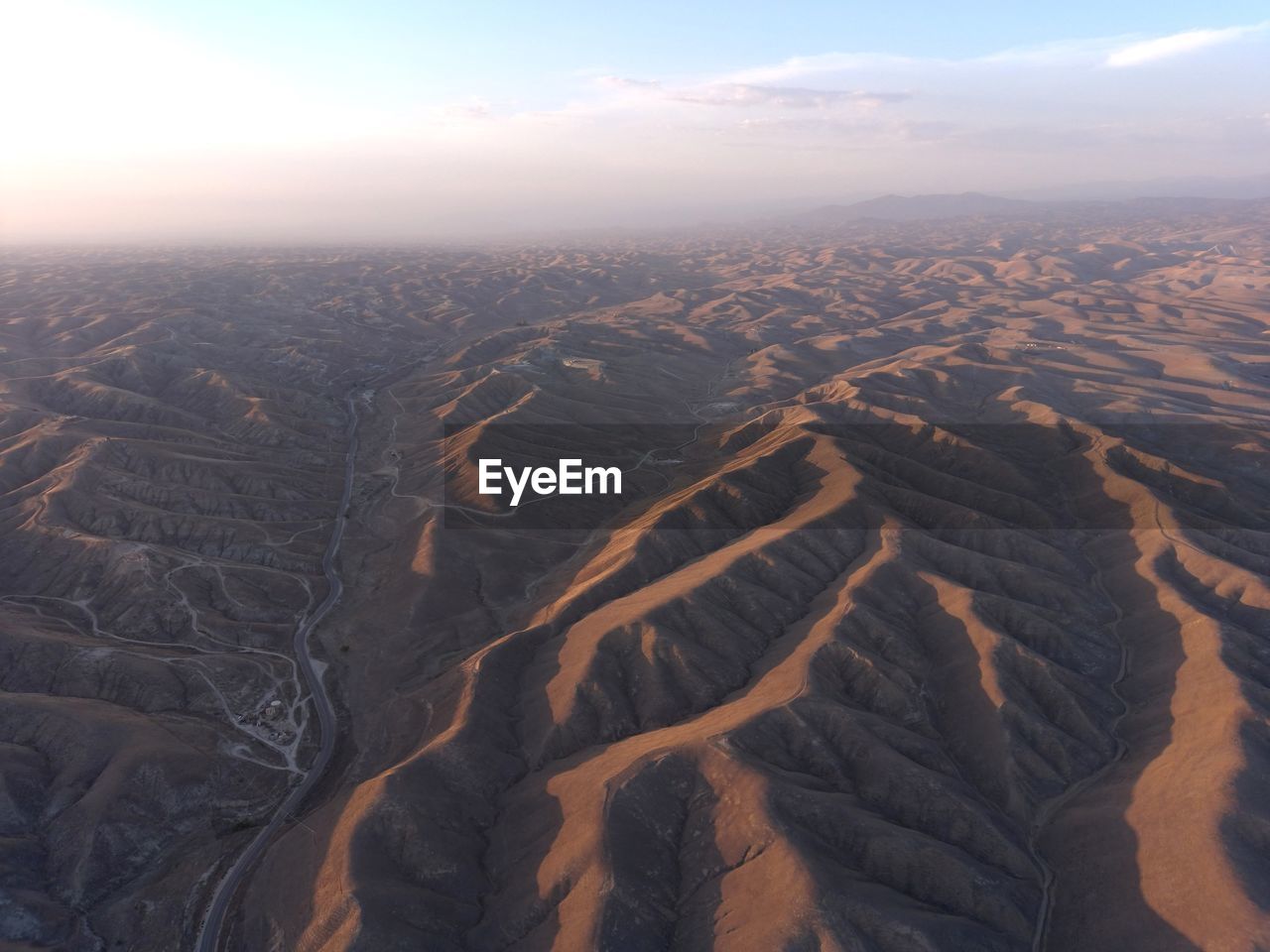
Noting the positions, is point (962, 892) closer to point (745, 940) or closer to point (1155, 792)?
point (745, 940)

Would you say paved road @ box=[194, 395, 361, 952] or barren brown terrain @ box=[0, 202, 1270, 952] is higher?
barren brown terrain @ box=[0, 202, 1270, 952]

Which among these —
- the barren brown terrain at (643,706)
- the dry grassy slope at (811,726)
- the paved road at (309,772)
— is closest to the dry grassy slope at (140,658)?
the barren brown terrain at (643,706)

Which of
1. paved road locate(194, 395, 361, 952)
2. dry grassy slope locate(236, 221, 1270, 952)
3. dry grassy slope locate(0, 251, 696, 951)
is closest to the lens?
dry grassy slope locate(236, 221, 1270, 952)

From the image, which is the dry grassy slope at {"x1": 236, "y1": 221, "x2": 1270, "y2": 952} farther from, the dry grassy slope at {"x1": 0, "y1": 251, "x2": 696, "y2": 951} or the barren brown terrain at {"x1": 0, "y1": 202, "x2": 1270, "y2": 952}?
the dry grassy slope at {"x1": 0, "y1": 251, "x2": 696, "y2": 951}

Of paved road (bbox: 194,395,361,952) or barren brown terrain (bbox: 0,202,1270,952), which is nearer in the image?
barren brown terrain (bbox: 0,202,1270,952)

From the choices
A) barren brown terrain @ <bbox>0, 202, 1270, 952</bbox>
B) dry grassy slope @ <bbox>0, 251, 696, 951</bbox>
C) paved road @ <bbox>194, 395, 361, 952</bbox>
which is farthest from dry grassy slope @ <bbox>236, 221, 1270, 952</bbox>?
dry grassy slope @ <bbox>0, 251, 696, 951</bbox>

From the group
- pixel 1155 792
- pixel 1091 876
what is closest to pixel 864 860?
pixel 1091 876
